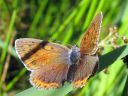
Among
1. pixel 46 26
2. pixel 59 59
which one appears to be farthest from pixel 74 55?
pixel 46 26

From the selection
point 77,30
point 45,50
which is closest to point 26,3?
point 77,30

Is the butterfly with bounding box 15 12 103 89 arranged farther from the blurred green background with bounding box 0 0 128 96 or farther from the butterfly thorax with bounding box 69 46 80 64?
the blurred green background with bounding box 0 0 128 96

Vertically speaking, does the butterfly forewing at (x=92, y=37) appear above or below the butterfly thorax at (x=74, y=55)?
above

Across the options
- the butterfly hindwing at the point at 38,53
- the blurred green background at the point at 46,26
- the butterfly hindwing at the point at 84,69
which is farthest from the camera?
the blurred green background at the point at 46,26

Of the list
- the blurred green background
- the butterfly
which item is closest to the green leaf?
the butterfly

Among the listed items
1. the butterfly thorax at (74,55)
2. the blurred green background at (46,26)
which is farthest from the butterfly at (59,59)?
the blurred green background at (46,26)

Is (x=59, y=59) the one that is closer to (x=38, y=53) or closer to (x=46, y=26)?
(x=38, y=53)

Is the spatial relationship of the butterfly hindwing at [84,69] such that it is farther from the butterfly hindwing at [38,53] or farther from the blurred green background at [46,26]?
the blurred green background at [46,26]

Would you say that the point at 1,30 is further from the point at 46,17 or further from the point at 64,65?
the point at 64,65
